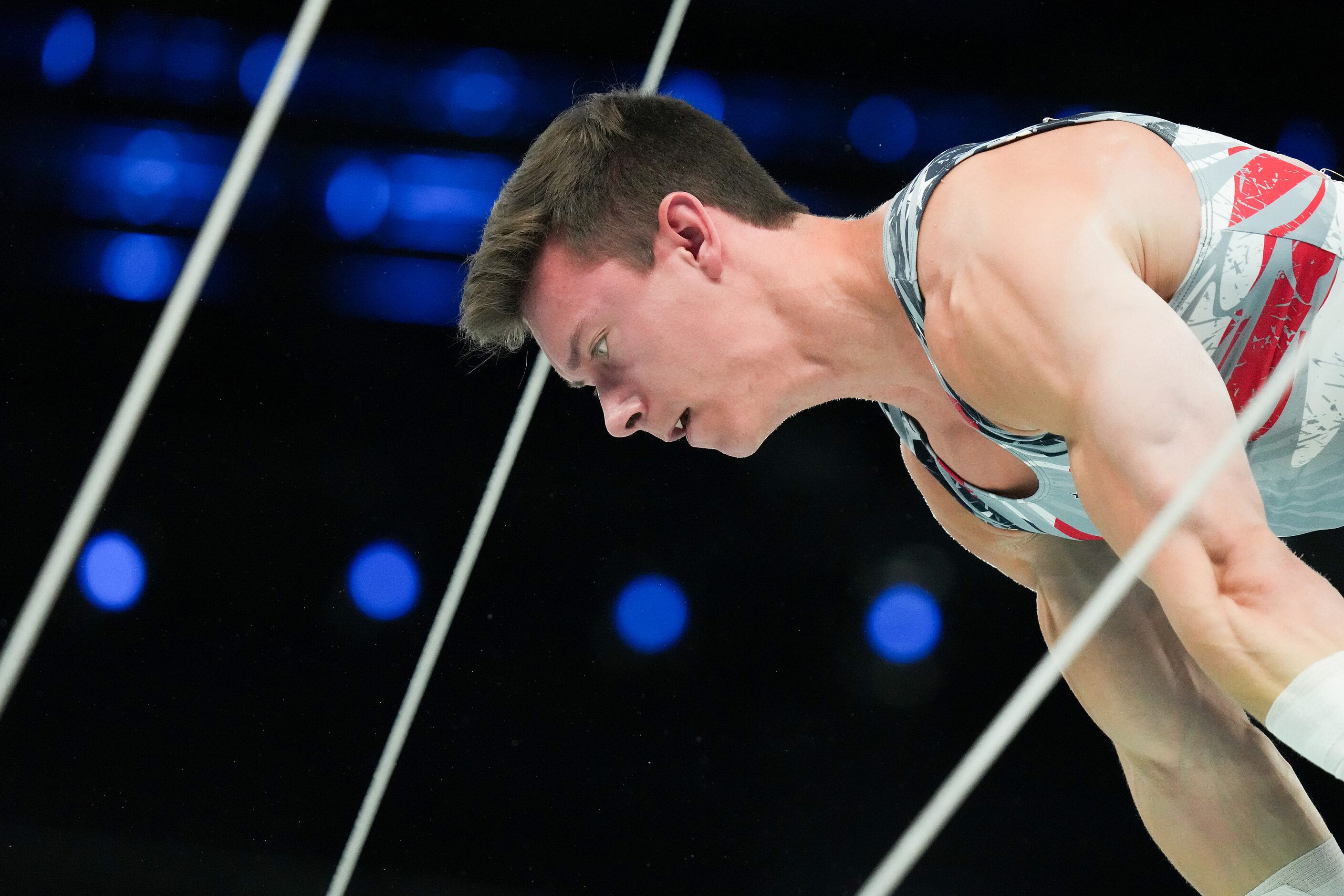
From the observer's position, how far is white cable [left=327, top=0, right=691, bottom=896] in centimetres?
149

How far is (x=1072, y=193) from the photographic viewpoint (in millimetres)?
642

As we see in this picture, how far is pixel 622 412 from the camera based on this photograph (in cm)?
88

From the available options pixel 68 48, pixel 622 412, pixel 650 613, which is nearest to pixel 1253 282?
pixel 622 412

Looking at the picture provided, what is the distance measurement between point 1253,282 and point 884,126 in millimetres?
862

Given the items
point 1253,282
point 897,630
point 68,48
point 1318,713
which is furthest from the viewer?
point 897,630

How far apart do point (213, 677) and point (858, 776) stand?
2.55 feet

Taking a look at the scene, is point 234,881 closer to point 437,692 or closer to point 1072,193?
point 437,692

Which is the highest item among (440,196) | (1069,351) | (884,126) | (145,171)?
(884,126)

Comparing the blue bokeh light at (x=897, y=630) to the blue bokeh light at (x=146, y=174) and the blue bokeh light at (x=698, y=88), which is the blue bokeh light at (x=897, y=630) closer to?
the blue bokeh light at (x=698, y=88)

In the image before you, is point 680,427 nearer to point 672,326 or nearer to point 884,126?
point 672,326

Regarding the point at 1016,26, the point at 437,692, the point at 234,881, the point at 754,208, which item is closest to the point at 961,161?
the point at 754,208

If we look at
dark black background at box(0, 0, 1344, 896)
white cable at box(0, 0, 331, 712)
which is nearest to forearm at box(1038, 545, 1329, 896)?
dark black background at box(0, 0, 1344, 896)

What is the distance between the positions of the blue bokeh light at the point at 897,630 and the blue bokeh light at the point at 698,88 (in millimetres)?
619

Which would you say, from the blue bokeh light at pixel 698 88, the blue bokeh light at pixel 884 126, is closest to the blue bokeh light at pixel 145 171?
the blue bokeh light at pixel 698 88
